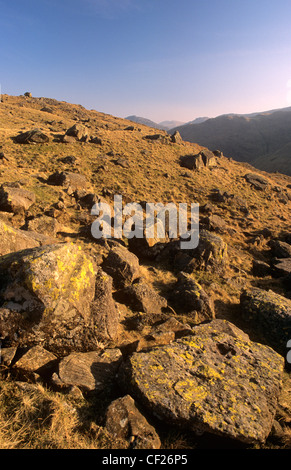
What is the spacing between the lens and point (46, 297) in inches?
232

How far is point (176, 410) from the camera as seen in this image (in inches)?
198

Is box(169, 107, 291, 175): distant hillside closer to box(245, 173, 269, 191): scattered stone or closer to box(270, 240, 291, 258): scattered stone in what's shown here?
box(245, 173, 269, 191): scattered stone

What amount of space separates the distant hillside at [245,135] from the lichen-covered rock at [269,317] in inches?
4732

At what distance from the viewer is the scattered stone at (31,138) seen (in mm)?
29562

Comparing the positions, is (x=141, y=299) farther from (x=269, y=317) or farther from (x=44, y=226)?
(x=44, y=226)

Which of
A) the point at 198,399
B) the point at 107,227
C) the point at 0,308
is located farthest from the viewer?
the point at 107,227

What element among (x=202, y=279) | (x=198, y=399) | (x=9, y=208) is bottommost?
(x=202, y=279)

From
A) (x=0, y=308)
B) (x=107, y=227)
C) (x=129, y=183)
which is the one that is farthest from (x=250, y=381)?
(x=129, y=183)

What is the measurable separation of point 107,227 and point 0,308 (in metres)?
10.9

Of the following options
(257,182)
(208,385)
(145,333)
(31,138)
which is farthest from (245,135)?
(208,385)

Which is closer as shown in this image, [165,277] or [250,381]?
[250,381]

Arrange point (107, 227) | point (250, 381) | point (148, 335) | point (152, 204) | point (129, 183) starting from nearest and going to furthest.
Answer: point (250, 381), point (148, 335), point (107, 227), point (152, 204), point (129, 183)

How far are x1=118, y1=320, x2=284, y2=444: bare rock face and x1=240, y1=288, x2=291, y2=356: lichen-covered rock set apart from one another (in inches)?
110
